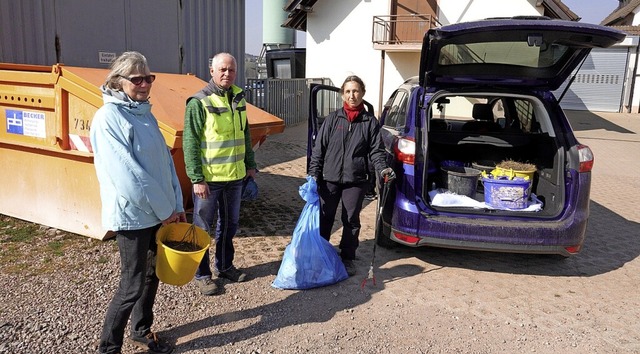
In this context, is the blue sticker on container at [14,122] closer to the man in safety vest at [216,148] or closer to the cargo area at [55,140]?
the cargo area at [55,140]

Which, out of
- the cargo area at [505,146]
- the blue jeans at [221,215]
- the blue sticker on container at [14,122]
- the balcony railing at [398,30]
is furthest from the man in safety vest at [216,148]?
the balcony railing at [398,30]

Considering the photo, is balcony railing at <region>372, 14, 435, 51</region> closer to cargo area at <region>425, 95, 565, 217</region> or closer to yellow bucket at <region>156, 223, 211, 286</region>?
cargo area at <region>425, 95, 565, 217</region>

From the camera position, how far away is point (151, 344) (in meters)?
2.76

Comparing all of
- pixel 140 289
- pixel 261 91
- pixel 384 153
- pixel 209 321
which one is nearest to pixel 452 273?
pixel 384 153

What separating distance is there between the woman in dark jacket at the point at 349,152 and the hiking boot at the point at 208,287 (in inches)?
42.0

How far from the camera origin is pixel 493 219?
3836 mm

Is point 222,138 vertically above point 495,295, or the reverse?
point 222,138

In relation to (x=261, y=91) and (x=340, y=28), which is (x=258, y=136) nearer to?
(x=261, y=91)

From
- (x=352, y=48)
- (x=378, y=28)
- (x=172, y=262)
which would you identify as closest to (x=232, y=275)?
(x=172, y=262)

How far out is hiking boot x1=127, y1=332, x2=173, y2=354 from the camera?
109 inches

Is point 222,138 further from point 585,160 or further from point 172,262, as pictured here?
point 585,160

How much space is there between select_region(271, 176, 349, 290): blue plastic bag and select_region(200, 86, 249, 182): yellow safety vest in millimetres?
590

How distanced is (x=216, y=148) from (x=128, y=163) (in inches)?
39.3

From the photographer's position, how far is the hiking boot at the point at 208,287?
3496 millimetres
